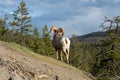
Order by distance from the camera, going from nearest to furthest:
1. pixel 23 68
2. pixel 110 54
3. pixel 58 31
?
pixel 23 68 → pixel 58 31 → pixel 110 54

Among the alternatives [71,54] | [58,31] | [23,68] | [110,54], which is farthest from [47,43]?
[23,68]

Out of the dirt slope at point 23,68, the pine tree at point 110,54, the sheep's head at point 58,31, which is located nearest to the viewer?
the dirt slope at point 23,68

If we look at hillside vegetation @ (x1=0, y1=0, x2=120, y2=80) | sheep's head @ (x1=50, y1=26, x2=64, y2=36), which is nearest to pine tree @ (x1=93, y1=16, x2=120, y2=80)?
hillside vegetation @ (x1=0, y1=0, x2=120, y2=80)

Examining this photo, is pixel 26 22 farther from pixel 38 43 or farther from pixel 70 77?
pixel 70 77

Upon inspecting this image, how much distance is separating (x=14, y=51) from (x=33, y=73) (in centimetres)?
217

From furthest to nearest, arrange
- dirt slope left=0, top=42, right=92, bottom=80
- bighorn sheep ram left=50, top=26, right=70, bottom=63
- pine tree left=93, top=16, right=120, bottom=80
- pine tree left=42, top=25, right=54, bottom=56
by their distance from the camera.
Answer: pine tree left=42, top=25, right=54, bottom=56 < pine tree left=93, top=16, right=120, bottom=80 < bighorn sheep ram left=50, top=26, right=70, bottom=63 < dirt slope left=0, top=42, right=92, bottom=80

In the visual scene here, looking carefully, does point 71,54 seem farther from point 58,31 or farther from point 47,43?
point 58,31

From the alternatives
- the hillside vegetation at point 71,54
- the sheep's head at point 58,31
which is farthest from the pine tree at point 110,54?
the sheep's head at point 58,31

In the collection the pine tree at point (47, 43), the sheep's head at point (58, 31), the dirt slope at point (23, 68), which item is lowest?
the pine tree at point (47, 43)

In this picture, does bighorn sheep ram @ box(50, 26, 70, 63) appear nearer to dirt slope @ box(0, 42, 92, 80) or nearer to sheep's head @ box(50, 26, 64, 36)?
sheep's head @ box(50, 26, 64, 36)

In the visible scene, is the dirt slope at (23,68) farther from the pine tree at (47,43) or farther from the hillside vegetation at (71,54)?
the pine tree at (47,43)

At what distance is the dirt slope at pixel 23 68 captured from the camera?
14250 millimetres

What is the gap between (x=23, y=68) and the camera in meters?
14.8

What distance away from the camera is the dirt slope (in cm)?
1425
